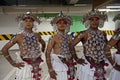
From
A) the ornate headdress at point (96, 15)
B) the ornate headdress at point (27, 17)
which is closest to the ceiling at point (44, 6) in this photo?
the ornate headdress at point (27, 17)

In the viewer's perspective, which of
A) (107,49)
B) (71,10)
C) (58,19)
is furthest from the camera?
(71,10)

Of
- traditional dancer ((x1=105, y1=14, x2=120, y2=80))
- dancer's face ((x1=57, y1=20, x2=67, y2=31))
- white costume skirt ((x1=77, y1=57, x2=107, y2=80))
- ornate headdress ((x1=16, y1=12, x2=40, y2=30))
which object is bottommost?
white costume skirt ((x1=77, y1=57, x2=107, y2=80))

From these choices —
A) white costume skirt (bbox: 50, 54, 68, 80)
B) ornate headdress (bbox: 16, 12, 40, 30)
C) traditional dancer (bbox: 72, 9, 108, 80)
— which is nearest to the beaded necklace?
ornate headdress (bbox: 16, 12, 40, 30)

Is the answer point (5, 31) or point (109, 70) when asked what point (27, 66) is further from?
point (5, 31)

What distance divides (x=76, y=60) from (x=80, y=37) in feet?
1.09

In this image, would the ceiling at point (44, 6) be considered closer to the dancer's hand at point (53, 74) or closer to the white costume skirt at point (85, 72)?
the white costume skirt at point (85, 72)

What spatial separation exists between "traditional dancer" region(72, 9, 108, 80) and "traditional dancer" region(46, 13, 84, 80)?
0.63 feet

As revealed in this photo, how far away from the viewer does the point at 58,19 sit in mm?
3404

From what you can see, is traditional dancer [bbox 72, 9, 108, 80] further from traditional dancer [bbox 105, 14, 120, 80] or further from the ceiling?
the ceiling

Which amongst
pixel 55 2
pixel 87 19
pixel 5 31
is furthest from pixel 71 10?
pixel 87 19

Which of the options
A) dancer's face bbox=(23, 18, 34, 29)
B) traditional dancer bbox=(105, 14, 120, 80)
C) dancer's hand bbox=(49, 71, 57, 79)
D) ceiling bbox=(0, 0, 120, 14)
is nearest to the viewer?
traditional dancer bbox=(105, 14, 120, 80)

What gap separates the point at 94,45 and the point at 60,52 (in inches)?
17.9

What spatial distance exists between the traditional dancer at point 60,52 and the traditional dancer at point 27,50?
0.78 ft

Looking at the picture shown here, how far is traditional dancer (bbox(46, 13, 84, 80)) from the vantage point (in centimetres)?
340
